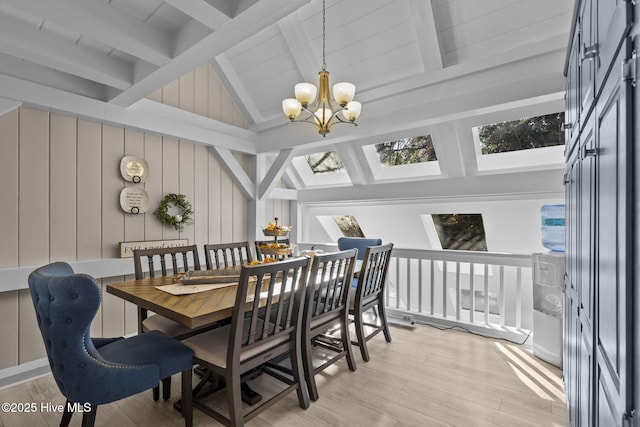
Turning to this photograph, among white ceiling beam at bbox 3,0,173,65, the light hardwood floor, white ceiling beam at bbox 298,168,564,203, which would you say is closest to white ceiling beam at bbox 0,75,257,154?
white ceiling beam at bbox 3,0,173,65

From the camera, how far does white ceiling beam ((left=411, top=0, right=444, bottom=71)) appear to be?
240 cm

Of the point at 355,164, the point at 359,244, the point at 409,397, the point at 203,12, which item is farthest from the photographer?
the point at 355,164

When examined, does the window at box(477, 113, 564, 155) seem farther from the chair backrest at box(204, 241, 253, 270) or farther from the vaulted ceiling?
the chair backrest at box(204, 241, 253, 270)

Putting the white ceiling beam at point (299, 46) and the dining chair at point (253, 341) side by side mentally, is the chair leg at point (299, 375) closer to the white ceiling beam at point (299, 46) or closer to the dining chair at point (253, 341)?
the dining chair at point (253, 341)

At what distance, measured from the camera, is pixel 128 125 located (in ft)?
9.70

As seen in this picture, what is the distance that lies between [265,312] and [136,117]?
7.84 ft

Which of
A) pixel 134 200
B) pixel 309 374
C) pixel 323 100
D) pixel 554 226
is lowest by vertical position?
pixel 309 374

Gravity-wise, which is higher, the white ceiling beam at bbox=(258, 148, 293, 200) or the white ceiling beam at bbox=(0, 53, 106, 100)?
the white ceiling beam at bbox=(0, 53, 106, 100)

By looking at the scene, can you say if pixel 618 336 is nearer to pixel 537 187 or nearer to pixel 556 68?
pixel 556 68

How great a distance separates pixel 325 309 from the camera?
2.33 m

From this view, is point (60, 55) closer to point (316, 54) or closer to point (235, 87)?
point (235, 87)

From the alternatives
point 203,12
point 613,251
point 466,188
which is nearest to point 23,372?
point 203,12

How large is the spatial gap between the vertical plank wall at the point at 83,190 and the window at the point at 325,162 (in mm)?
1492

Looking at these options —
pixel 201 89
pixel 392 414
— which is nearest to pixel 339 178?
pixel 201 89
